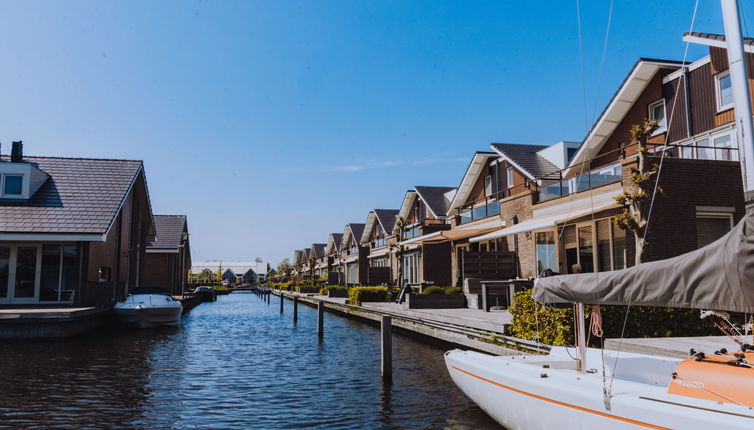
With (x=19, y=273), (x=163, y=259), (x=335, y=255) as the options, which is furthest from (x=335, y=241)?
(x=19, y=273)

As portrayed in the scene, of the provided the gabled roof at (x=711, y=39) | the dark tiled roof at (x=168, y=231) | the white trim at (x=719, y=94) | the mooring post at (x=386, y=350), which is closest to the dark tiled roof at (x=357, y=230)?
the dark tiled roof at (x=168, y=231)

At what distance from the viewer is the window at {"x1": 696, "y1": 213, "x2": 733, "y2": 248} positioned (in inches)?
682

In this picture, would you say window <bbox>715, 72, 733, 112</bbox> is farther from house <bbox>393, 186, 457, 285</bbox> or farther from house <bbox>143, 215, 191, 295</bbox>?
house <bbox>143, 215, 191, 295</bbox>

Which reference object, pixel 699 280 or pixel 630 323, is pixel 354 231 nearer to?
pixel 630 323

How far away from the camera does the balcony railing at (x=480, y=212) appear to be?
27.0m

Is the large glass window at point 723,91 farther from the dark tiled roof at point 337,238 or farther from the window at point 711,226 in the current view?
the dark tiled roof at point 337,238

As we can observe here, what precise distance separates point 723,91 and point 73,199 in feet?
86.1

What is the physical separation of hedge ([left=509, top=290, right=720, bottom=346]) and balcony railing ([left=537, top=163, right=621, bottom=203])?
20.2ft

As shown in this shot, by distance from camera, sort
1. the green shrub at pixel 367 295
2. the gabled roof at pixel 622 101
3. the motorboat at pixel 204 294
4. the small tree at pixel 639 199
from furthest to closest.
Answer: the motorboat at pixel 204 294, the green shrub at pixel 367 295, the gabled roof at pixel 622 101, the small tree at pixel 639 199

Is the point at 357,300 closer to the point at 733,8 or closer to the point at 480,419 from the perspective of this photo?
the point at 480,419

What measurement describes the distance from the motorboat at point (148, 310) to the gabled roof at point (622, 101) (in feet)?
60.6

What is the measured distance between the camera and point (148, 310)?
2388 cm

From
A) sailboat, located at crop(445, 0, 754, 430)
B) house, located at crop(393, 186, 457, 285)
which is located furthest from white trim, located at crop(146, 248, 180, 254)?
sailboat, located at crop(445, 0, 754, 430)

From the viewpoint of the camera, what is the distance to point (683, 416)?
5227 mm
